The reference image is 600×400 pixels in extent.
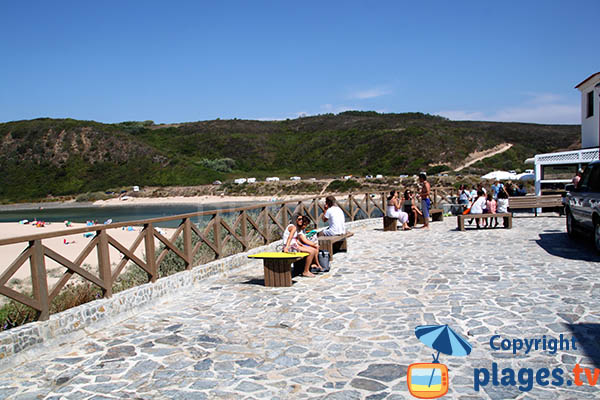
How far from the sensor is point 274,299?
6809mm

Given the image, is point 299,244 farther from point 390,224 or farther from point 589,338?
point 390,224

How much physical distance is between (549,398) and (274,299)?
3.94m

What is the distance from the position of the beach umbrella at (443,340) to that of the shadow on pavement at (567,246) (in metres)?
5.01

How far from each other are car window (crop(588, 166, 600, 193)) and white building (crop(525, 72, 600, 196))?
28.4 feet

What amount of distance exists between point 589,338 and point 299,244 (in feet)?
15.4

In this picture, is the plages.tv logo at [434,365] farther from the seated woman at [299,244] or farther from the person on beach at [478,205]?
the person on beach at [478,205]

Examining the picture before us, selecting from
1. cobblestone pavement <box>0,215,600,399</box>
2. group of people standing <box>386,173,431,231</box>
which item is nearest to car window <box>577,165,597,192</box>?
cobblestone pavement <box>0,215,600,399</box>

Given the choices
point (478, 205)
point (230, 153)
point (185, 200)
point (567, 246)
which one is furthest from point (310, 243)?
point (230, 153)

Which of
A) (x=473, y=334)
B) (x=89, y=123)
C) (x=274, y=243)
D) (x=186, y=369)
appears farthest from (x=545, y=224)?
(x=89, y=123)

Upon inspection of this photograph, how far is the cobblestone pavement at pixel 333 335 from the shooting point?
3.91 m

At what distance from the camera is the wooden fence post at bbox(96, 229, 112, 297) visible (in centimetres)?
595

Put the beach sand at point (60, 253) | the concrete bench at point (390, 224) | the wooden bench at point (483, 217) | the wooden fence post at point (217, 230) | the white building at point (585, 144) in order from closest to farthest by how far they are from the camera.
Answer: the wooden fence post at point (217, 230) → the beach sand at point (60, 253) → the wooden bench at point (483, 217) → the concrete bench at point (390, 224) → the white building at point (585, 144)

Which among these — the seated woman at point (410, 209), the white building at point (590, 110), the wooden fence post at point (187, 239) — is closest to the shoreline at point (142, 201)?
the white building at point (590, 110)

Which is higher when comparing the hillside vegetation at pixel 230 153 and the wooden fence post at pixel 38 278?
the hillside vegetation at pixel 230 153
